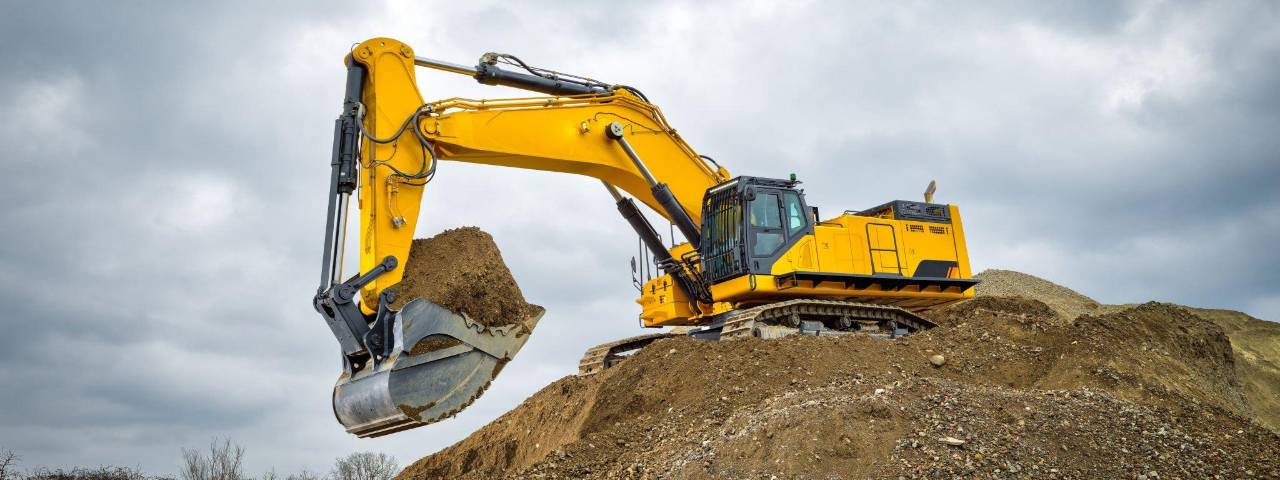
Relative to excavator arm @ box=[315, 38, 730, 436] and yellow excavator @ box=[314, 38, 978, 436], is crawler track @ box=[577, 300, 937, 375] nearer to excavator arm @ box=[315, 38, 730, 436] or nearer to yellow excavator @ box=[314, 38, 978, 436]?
yellow excavator @ box=[314, 38, 978, 436]

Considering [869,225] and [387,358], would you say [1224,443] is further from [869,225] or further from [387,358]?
[387,358]

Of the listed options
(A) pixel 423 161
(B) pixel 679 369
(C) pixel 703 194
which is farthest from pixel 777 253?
(A) pixel 423 161

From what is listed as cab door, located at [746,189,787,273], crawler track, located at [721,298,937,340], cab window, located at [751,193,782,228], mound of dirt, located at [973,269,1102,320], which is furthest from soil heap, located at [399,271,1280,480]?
mound of dirt, located at [973,269,1102,320]

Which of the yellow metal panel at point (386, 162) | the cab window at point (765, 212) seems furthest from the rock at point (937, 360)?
the yellow metal panel at point (386, 162)

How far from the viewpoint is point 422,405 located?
9.14 meters

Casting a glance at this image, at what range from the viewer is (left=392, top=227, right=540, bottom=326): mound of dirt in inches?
382

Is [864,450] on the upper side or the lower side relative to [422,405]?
lower

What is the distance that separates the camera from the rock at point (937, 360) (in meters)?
11.9

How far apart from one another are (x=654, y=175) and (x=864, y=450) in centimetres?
631

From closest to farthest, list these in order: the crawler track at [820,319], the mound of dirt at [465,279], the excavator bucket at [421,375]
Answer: the excavator bucket at [421,375], the mound of dirt at [465,279], the crawler track at [820,319]

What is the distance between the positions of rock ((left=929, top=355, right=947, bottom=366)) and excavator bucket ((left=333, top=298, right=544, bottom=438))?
516cm

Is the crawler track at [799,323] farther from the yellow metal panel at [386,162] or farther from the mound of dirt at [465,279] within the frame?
the yellow metal panel at [386,162]

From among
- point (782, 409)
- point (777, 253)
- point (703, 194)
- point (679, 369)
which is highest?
point (703, 194)

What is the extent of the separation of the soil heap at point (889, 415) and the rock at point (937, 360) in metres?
0.03
